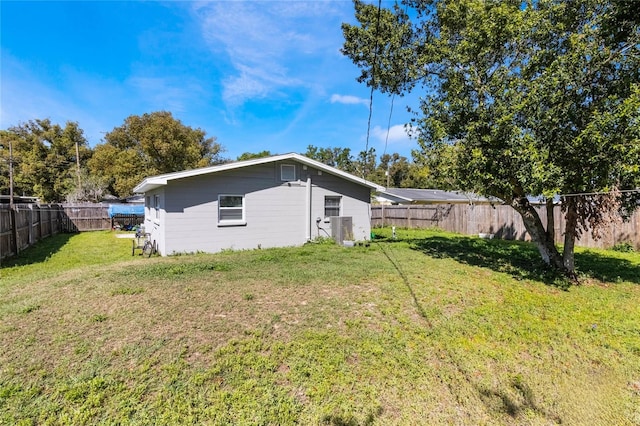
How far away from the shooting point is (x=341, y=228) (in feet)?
39.4

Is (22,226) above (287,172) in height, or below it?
below

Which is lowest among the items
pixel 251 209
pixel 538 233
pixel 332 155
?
pixel 538 233

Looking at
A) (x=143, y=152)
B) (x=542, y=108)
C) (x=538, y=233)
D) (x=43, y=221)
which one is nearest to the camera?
(x=542, y=108)

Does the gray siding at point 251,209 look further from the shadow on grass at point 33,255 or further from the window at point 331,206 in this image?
the shadow on grass at point 33,255

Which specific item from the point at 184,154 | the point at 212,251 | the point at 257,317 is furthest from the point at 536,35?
the point at 184,154

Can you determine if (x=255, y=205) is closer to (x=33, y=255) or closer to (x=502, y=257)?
(x=33, y=255)

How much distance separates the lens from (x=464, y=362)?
3615mm

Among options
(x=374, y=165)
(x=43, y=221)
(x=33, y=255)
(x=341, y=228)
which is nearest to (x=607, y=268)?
(x=341, y=228)

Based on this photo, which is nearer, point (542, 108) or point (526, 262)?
point (542, 108)

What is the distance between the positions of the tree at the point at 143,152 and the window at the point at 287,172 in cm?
2057

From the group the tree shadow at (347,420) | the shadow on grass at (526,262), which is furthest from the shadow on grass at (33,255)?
the shadow on grass at (526,262)

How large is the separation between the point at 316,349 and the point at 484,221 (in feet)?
47.5

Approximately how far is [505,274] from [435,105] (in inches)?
180

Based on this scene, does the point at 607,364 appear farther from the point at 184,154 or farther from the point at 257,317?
the point at 184,154
